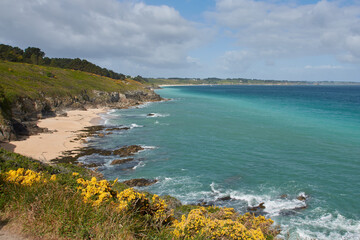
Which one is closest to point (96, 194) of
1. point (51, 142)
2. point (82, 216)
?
point (82, 216)

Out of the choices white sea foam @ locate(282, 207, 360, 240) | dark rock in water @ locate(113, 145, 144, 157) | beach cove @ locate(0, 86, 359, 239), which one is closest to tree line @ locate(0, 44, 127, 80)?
beach cove @ locate(0, 86, 359, 239)

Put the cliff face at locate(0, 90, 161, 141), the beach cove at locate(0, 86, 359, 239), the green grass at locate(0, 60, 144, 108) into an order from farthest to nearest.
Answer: the green grass at locate(0, 60, 144, 108)
the cliff face at locate(0, 90, 161, 141)
the beach cove at locate(0, 86, 359, 239)

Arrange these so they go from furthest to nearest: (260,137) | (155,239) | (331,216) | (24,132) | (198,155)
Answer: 1. (260,137)
2. (24,132)
3. (198,155)
4. (331,216)
5. (155,239)

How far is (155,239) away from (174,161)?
2574cm

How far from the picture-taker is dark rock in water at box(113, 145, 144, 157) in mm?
34006

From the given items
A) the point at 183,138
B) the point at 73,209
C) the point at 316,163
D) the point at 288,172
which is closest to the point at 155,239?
the point at 73,209

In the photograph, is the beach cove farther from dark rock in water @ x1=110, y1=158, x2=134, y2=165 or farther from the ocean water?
dark rock in water @ x1=110, y1=158, x2=134, y2=165

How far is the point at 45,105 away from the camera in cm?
5841

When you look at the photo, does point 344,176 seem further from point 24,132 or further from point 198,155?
point 24,132

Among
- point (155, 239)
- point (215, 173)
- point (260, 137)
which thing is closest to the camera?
point (155, 239)

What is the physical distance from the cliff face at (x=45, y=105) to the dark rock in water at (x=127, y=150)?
15.4 meters

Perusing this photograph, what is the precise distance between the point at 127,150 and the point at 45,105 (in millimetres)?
35119

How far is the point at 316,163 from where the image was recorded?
30.5 metres

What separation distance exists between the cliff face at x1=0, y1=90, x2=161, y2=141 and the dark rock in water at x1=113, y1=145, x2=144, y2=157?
15360mm
